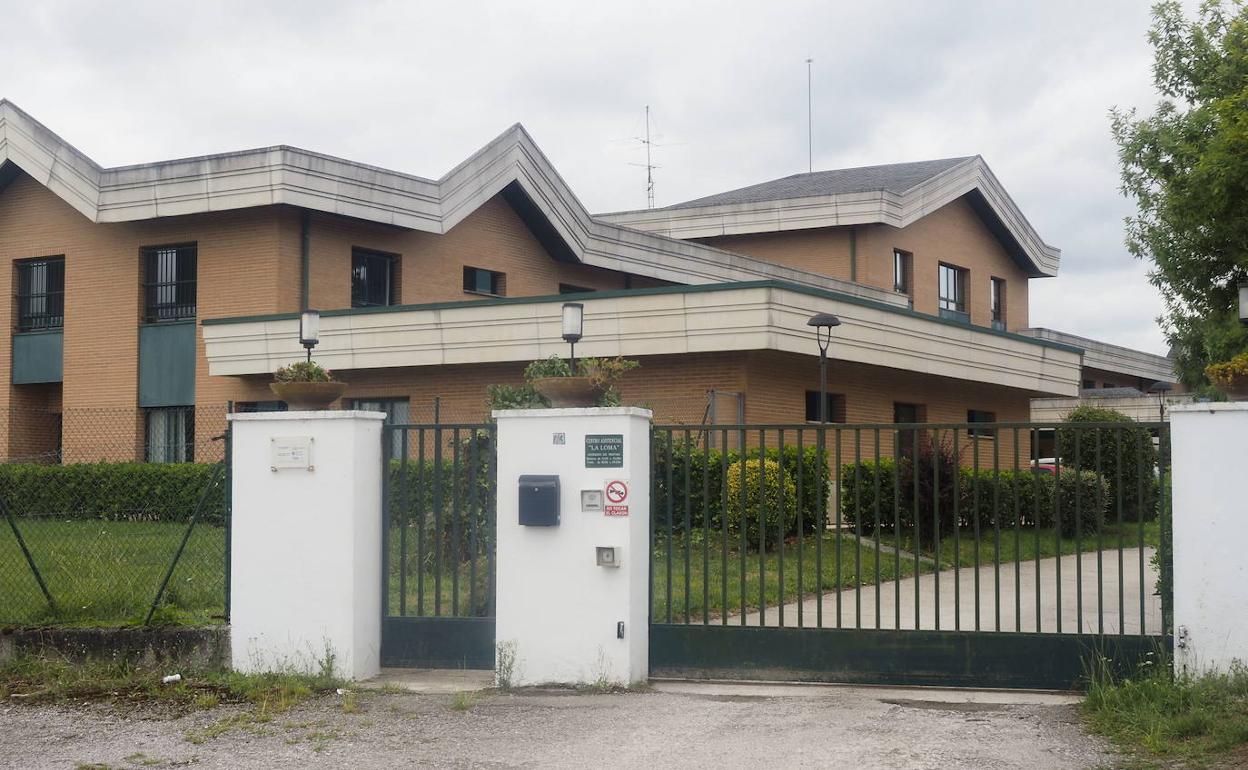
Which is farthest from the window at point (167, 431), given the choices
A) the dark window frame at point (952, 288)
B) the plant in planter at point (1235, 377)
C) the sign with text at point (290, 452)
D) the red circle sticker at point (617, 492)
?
the dark window frame at point (952, 288)

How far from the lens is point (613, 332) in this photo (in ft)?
75.1

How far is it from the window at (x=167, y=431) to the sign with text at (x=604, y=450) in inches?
672

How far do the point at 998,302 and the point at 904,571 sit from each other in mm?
26339

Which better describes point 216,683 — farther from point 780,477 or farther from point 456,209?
point 456,209

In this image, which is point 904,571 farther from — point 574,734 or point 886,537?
point 574,734

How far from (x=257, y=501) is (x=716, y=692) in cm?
371

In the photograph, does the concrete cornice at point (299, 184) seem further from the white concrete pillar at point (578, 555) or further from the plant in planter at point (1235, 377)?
the plant in planter at point (1235, 377)

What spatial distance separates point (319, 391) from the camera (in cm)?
1043

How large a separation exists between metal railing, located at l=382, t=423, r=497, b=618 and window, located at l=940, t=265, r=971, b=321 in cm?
2340

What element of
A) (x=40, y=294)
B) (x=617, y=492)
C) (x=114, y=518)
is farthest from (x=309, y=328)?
(x=40, y=294)

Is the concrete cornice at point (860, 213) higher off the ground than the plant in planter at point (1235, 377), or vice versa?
the concrete cornice at point (860, 213)

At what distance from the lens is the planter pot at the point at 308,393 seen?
34.0 feet

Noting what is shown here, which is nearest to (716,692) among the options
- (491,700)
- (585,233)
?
(491,700)

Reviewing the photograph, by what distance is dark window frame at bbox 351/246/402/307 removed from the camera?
26938 millimetres
